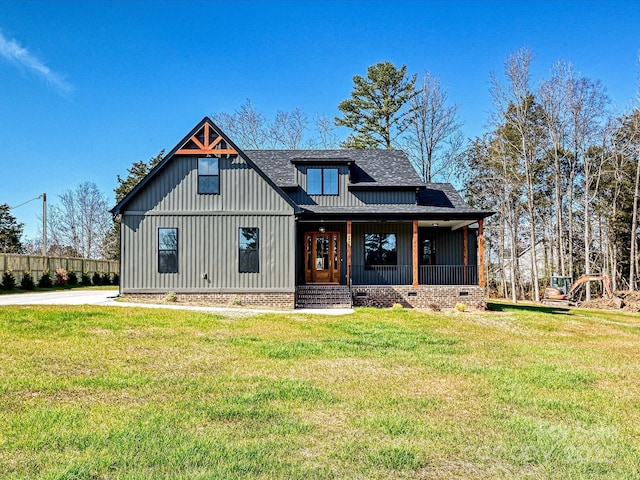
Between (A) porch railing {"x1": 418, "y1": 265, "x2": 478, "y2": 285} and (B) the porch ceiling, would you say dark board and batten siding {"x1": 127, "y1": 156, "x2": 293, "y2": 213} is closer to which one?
(B) the porch ceiling

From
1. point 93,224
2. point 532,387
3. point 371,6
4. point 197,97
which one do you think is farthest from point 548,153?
point 93,224

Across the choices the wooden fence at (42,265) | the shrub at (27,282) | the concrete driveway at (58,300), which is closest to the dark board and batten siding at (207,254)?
the concrete driveway at (58,300)

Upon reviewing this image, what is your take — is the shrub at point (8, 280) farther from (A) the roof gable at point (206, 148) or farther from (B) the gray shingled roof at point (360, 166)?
(B) the gray shingled roof at point (360, 166)

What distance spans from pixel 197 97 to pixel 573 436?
25.0m

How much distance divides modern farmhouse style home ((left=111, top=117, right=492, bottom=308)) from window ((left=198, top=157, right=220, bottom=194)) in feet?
0.11

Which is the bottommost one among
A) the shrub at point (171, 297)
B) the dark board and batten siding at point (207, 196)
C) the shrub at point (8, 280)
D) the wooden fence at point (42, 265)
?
the shrub at point (171, 297)

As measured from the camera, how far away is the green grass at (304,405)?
11.0 feet

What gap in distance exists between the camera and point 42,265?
24406mm

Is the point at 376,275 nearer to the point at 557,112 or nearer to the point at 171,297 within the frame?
the point at 171,297

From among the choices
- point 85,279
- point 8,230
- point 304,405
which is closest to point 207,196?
point 304,405

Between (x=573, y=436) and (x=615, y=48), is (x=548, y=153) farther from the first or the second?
(x=573, y=436)

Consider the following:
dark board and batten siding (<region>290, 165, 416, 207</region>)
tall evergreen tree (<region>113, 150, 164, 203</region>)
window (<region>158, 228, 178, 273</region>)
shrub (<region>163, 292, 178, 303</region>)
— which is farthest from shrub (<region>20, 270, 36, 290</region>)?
dark board and batten siding (<region>290, 165, 416, 207</region>)

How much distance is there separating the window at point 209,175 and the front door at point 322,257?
4.21 m

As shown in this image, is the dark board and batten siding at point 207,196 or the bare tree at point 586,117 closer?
the dark board and batten siding at point 207,196
